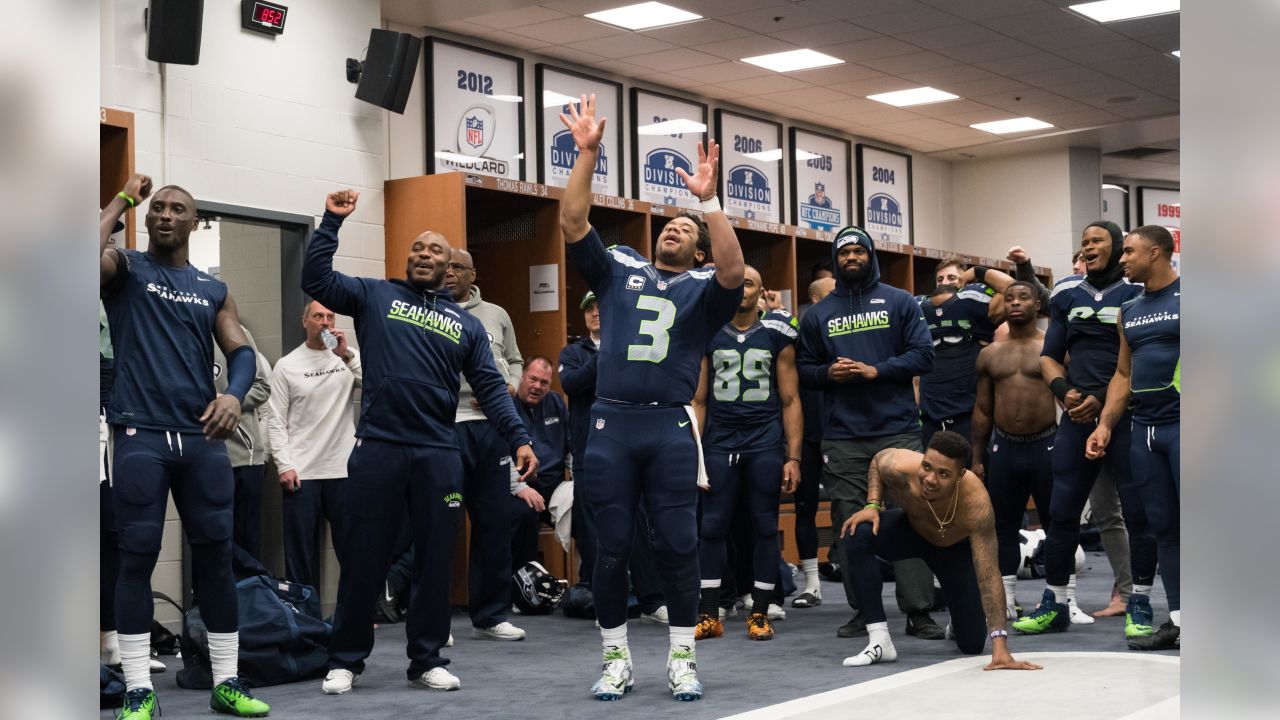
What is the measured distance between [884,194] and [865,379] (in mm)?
7433

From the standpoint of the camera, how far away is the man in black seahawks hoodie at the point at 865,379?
5.64 metres

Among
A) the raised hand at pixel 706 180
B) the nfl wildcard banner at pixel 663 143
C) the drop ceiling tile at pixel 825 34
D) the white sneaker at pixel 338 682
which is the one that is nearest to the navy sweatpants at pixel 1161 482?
the raised hand at pixel 706 180

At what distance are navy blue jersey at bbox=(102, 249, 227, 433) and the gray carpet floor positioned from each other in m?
0.95

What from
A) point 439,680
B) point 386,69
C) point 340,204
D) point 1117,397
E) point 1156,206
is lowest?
point 439,680

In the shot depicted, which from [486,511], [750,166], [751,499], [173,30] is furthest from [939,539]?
[750,166]

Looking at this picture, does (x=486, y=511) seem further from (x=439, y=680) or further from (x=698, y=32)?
(x=698, y=32)

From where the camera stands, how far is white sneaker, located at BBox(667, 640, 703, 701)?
4.22 metres

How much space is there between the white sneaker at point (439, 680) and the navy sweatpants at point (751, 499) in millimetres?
1519

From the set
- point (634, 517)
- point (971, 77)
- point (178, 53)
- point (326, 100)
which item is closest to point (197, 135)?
point (178, 53)

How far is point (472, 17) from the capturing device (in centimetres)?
832

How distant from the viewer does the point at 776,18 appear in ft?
28.3

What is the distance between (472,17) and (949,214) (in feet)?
22.5

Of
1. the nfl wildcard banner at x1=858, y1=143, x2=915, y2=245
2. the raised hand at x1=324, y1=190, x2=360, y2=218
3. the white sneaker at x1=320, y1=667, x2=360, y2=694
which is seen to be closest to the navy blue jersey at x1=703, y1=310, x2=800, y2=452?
the white sneaker at x1=320, y1=667, x2=360, y2=694
